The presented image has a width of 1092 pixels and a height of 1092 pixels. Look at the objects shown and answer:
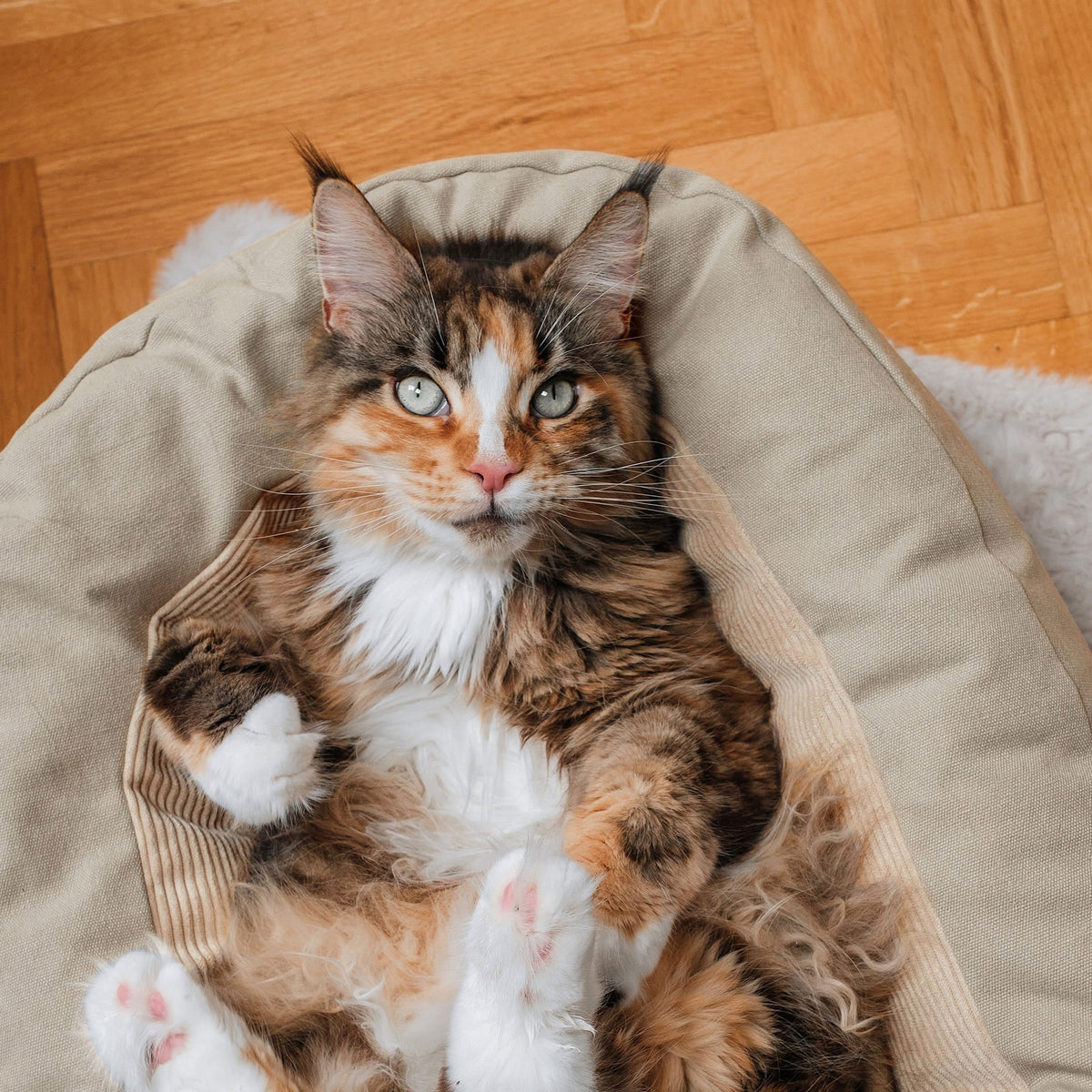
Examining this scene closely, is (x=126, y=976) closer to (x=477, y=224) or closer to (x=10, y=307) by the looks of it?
(x=477, y=224)

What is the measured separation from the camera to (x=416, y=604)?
1.55 meters

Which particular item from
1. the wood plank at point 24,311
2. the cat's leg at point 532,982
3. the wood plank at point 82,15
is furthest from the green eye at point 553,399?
the wood plank at point 82,15

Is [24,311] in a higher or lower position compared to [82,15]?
lower

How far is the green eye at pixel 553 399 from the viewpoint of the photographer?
145cm

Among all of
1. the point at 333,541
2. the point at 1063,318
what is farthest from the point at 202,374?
the point at 1063,318

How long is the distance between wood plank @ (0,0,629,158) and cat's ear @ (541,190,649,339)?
3.12 ft

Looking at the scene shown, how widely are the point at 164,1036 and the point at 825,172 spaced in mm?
1993

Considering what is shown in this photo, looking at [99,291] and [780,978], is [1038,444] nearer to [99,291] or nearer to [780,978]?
[780,978]

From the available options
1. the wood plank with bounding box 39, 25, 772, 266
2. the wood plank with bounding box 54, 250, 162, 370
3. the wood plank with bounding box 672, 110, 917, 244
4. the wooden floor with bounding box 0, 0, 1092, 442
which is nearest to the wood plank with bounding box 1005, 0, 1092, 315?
the wooden floor with bounding box 0, 0, 1092, 442

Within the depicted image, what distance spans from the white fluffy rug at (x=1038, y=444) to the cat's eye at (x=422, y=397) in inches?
41.2

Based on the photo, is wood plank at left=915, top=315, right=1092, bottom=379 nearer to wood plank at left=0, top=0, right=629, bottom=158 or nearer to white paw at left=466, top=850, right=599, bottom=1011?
wood plank at left=0, top=0, right=629, bottom=158

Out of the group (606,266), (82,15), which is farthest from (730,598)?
(82,15)

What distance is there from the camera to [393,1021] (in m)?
1.38

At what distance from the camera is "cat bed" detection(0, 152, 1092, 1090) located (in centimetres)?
140
